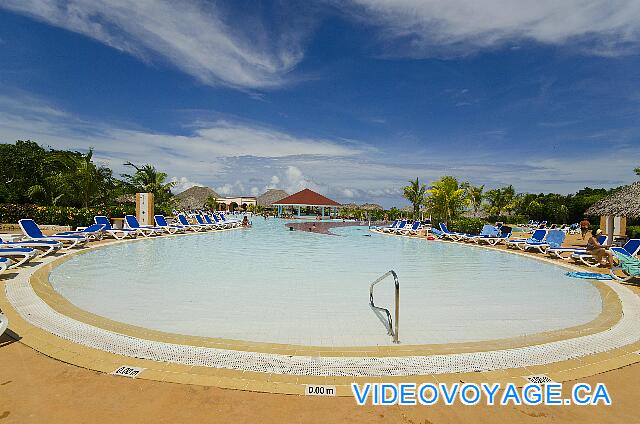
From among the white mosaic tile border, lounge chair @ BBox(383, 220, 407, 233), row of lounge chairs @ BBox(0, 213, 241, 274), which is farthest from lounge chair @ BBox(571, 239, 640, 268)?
lounge chair @ BBox(383, 220, 407, 233)

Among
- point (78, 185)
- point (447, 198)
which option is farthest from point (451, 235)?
point (78, 185)

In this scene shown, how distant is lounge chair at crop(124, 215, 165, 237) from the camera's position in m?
15.3

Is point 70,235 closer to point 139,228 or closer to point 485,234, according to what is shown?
point 139,228

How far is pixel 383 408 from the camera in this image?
251 centimetres

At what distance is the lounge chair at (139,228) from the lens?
15305mm

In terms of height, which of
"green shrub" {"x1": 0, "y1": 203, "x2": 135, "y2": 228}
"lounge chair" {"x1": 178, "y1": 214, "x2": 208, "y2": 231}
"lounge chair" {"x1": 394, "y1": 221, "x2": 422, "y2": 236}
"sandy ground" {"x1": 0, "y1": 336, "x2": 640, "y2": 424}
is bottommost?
"lounge chair" {"x1": 394, "y1": 221, "x2": 422, "y2": 236}

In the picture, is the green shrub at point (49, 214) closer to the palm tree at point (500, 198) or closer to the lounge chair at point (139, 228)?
the lounge chair at point (139, 228)

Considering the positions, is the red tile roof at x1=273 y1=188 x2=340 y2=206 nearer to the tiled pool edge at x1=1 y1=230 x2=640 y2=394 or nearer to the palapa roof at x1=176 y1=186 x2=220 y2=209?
the palapa roof at x1=176 y1=186 x2=220 y2=209

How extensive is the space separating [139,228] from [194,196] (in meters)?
43.0

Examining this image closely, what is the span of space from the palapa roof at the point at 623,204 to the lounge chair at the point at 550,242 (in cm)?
851

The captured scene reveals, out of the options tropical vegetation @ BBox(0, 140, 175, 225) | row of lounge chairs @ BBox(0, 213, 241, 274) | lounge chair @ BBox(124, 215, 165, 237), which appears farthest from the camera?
tropical vegetation @ BBox(0, 140, 175, 225)

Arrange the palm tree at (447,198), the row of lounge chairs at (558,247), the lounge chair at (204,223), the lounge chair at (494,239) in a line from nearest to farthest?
1. the row of lounge chairs at (558,247)
2. the lounge chair at (494,239)
3. the lounge chair at (204,223)
4. the palm tree at (447,198)

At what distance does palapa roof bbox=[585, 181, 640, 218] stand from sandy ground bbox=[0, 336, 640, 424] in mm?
19860

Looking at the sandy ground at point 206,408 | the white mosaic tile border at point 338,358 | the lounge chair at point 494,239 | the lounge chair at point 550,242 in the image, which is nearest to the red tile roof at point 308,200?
the lounge chair at point 494,239
